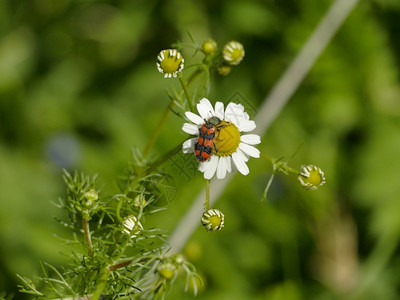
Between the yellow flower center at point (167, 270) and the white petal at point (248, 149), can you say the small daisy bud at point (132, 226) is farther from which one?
the white petal at point (248, 149)

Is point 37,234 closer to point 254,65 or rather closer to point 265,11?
point 254,65

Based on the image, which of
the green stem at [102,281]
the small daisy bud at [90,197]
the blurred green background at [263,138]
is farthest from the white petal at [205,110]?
the blurred green background at [263,138]

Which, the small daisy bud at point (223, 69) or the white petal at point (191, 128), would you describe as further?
the small daisy bud at point (223, 69)

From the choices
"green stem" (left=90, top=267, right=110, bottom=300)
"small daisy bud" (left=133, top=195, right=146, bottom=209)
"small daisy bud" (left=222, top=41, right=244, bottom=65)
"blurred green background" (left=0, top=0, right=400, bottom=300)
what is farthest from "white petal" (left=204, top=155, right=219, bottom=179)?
"blurred green background" (left=0, top=0, right=400, bottom=300)

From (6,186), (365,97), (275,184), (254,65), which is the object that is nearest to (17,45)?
(6,186)

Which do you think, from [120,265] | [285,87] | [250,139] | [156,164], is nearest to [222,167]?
[250,139]
